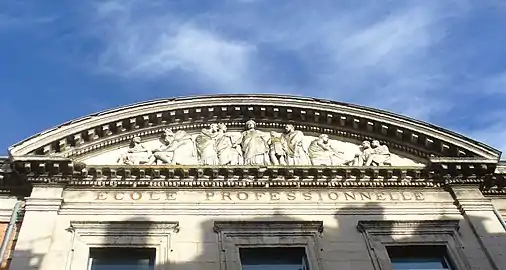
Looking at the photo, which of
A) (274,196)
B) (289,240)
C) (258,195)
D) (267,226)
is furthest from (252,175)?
(289,240)

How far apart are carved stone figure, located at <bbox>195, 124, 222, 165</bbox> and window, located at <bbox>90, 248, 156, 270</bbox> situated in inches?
151

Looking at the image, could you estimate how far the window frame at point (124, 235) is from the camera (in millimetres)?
15492

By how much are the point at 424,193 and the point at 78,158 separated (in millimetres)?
9967

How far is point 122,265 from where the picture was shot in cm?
1572

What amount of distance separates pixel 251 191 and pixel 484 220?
6.37 meters

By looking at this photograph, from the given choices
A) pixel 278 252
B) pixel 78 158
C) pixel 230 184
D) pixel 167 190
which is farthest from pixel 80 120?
pixel 278 252

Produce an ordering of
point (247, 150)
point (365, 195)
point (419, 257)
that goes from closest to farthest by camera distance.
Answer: point (419, 257), point (365, 195), point (247, 150)

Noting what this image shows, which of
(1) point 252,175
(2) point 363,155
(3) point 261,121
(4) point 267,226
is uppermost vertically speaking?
(3) point 261,121

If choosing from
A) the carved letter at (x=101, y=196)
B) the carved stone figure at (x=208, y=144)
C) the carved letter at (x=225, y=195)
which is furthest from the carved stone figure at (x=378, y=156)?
the carved letter at (x=101, y=196)

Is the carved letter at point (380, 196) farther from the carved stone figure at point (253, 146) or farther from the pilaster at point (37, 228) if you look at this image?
the pilaster at point (37, 228)

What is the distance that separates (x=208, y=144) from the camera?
64.5ft

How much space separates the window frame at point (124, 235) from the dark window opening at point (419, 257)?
5.64m

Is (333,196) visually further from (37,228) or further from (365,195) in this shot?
(37,228)

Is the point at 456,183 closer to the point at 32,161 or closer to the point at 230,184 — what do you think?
the point at 230,184
